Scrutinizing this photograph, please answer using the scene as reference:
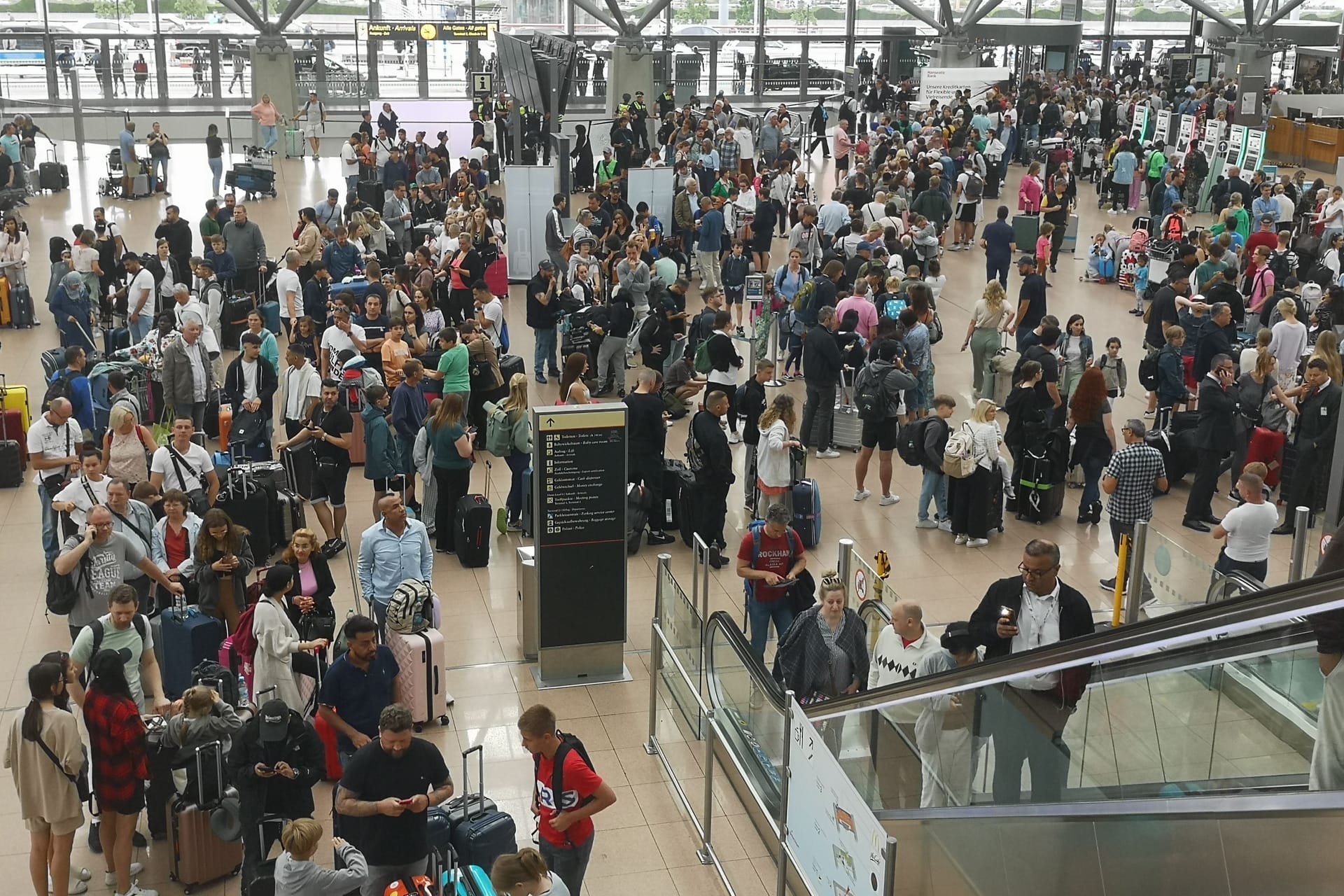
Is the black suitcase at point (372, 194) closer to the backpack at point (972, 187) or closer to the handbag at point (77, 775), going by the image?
the backpack at point (972, 187)

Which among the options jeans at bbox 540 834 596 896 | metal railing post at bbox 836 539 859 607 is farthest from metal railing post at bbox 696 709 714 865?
metal railing post at bbox 836 539 859 607

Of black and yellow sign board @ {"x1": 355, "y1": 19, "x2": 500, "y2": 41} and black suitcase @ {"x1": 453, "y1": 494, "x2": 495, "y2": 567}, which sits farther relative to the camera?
black and yellow sign board @ {"x1": 355, "y1": 19, "x2": 500, "y2": 41}

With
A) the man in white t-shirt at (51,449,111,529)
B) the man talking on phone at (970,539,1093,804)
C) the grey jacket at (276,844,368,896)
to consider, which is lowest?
the grey jacket at (276,844,368,896)

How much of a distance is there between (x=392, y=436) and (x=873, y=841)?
6975 mm

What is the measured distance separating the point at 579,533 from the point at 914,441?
3.66m

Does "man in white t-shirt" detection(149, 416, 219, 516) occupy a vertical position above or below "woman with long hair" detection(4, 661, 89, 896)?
above

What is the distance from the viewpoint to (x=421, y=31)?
140ft

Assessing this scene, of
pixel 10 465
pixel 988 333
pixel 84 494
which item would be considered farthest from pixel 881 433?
pixel 10 465

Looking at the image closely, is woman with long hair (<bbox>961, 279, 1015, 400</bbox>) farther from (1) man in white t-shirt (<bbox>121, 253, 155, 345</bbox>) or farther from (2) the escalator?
(2) the escalator

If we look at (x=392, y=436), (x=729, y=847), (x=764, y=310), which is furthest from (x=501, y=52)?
(x=729, y=847)

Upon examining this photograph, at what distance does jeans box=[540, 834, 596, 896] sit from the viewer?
6.35m

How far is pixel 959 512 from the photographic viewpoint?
11.6 metres

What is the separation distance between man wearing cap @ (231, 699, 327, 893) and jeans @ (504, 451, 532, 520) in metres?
4.95

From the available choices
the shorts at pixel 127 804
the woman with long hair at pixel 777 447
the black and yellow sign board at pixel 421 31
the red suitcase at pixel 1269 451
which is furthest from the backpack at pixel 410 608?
the black and yellow sign board at pixel 421 31
